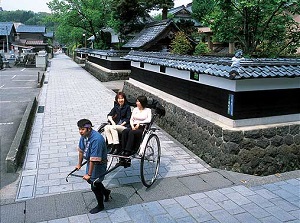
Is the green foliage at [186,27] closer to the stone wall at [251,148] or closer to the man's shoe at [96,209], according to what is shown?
the stone wall at [251,148]

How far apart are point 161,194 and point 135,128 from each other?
131cm

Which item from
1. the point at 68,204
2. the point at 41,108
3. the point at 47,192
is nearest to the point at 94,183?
the point at 68,204

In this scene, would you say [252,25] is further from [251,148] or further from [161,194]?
[161,194]

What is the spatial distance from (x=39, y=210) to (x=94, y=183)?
1.10m

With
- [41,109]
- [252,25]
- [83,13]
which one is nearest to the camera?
[252,25]

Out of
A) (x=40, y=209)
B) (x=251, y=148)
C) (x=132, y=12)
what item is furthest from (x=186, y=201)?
(x=132, y=12)

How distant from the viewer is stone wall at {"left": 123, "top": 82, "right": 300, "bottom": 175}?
615 centimetres

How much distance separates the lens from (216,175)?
20.1 ft

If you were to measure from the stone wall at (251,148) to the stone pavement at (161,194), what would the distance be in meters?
0.26

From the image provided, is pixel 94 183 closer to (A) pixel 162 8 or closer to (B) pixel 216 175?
(B) pixel 216 175

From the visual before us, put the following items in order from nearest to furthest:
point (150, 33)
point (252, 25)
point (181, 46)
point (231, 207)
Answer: point (231, 207), point (252, 25), point (181, 46), point (150, 33)

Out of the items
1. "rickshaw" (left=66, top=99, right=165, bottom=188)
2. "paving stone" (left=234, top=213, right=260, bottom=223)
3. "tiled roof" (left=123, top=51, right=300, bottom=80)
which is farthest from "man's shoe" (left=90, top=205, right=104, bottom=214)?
"tiled roof" (left=123, top=51, right=300, bottom=80)

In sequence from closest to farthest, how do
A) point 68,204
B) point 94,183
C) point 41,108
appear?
point 94,183, point 68,204, point 41,108

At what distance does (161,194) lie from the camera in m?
5.29
